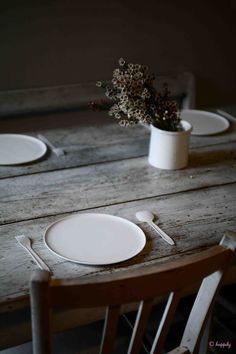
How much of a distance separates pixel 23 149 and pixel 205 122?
78 centimetres

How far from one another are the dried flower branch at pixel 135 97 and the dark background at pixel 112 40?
1.08 metres

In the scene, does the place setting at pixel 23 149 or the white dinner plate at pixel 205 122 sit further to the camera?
the white dinner plate at pixel 205 122

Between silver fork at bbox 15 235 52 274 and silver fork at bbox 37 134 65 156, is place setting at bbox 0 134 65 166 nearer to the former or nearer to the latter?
silver fork at bbox 37 134 65 156

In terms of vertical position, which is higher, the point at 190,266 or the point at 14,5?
the point at 14,5

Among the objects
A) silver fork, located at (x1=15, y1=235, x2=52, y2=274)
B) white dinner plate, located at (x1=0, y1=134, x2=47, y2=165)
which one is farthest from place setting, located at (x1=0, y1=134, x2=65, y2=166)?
silver fork, located at (x1=15, y1=235, x2=52, y2=274)

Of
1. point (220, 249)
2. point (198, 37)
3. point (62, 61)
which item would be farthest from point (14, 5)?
point (220, 249)

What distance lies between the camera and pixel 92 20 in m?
2.59

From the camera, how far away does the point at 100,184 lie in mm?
1562

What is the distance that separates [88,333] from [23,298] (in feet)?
1.15

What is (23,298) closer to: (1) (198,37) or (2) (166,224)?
(2) (166,224)

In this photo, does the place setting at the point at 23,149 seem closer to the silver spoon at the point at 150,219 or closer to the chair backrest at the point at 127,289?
the silver spoon at the point at 150,219

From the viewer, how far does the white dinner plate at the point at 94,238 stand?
3.88 ft

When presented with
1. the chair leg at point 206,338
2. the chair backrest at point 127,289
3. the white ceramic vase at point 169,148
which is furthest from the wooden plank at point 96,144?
the chair backrest at point 127,289

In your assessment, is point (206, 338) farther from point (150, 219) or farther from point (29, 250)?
point (29, 250)
